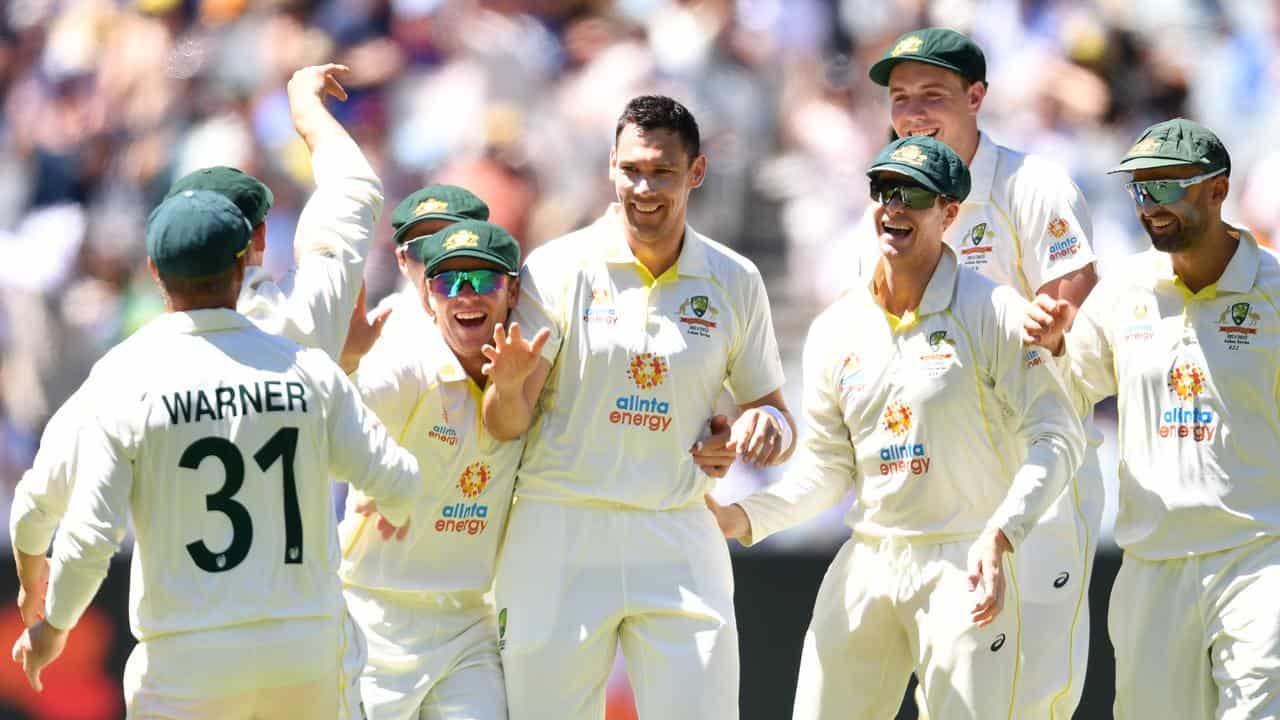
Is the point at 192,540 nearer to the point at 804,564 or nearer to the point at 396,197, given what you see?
the point at 804,564

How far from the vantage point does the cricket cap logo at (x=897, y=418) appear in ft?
17.1

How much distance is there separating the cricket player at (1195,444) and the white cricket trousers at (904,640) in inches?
14.8

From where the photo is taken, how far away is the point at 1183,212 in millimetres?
5020

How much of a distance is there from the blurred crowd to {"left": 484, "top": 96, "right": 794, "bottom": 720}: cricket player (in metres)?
3.43

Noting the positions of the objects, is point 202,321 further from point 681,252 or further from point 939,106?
point 939,106

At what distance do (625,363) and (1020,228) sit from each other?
142 centimetres

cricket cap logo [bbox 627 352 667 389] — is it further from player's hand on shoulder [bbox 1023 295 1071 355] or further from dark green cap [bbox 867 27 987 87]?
dark green cap [bbox 867 27 987 87]

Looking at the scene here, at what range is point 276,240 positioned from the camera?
9.32 metres

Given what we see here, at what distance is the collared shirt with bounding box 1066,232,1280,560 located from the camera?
4973 mm

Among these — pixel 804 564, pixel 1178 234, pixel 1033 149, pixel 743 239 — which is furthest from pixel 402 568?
pixel 1033 149

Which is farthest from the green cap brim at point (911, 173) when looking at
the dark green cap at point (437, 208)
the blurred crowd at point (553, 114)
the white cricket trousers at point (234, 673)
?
the blurred crowd at point (553, 114)

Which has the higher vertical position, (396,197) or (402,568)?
(396,197)

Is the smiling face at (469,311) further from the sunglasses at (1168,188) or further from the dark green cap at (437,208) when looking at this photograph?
the sunglasses at (1168,188)

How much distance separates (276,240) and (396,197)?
68 centimetres
